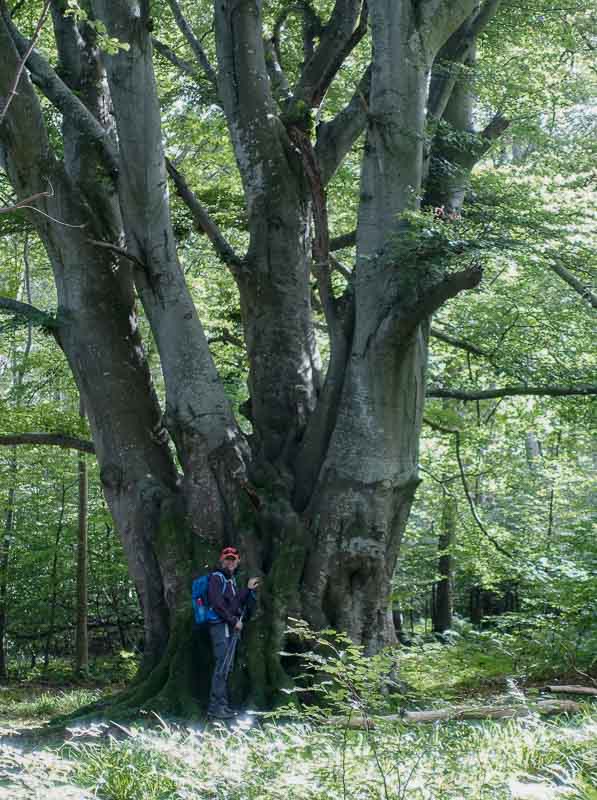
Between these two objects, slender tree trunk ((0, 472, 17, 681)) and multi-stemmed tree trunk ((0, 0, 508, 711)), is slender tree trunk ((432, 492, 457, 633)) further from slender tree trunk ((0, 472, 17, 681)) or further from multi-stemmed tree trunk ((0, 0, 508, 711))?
multi-stemmed tree trunk ((0, 0, 508, 711))

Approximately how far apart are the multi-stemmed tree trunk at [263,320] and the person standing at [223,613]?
0.64 feet

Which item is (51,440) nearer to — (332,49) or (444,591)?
(332,49)

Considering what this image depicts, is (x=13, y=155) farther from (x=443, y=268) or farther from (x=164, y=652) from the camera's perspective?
(x=164, y=652)

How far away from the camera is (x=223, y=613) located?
274 inches

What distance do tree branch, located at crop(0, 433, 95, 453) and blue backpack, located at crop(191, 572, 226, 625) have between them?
2.86 m

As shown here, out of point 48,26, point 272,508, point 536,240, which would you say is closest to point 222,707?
point 272,508

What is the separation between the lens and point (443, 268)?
704 centimetres

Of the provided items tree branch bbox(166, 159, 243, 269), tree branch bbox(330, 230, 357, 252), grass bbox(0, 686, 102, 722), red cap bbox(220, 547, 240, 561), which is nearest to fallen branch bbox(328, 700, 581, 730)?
red cap bbox(220, 547, 240, 561)

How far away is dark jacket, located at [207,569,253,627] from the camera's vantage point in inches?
274

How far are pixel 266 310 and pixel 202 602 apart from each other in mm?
2955

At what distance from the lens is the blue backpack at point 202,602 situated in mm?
7035

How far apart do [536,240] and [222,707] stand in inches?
177

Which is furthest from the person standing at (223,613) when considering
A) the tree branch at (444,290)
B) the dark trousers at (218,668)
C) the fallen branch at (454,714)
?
the fallen branch at (454,714)

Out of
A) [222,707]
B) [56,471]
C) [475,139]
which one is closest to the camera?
[222,707]
